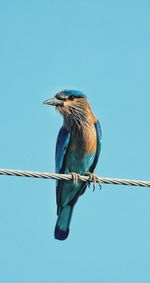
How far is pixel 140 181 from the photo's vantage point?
7.11m

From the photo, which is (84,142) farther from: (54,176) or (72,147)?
(54,176)

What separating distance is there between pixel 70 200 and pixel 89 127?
1.05 meters

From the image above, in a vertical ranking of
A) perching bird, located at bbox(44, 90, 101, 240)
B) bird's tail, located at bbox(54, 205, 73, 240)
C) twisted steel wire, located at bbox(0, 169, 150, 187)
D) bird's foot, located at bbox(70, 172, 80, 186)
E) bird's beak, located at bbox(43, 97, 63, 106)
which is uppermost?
bird's beak, located at bbox(43, 97, 63, 106)

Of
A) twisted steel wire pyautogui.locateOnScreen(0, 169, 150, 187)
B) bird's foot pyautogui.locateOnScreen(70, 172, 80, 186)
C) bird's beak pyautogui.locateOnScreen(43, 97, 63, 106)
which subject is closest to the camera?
twisted steel wire pyautogui.locateOnScreen(0, 169, 150, 187)

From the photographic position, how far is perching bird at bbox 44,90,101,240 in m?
9.52

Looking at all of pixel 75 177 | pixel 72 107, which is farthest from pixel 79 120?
pixel 75 177

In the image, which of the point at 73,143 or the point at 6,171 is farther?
the point at 73,143

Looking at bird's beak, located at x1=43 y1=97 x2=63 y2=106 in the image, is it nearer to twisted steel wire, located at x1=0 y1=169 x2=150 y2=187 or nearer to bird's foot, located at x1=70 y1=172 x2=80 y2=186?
bird's foot, located at x1=70 y1=172 x2=80 y2=186

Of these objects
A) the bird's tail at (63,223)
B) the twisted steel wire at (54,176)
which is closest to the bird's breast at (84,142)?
the bird's tail at (63,223)

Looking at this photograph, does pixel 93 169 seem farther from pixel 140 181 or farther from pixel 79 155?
pixel 140 181

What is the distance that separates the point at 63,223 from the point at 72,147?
3.43 ft

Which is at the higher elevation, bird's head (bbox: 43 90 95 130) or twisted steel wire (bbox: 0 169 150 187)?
bird's head (bbox: 43 90 95 130)

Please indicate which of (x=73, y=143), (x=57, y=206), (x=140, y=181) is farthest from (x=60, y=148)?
(x=140, y=181)

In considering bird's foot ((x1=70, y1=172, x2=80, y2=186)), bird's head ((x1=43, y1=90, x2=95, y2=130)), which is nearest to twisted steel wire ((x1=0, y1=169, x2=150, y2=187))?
bird's foot ((x1=70, y1=172, x2=80, y2=186))
